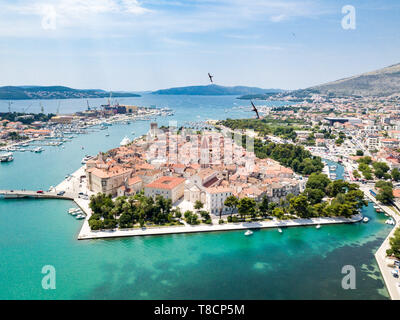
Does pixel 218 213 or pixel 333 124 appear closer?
pixel 218 213

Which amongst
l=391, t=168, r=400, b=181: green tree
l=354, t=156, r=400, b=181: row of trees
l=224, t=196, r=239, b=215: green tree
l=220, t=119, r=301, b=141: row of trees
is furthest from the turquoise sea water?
l=220, t=119, r=301, b=141: row of trees

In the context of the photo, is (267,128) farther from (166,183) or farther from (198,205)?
(198,205)

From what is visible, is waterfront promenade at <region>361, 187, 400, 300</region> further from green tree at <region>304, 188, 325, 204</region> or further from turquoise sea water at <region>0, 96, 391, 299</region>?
green tree at <region>304, 188, 325, 204</region>

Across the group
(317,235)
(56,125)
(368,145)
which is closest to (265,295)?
(317,235)

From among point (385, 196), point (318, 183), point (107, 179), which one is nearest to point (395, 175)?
point (385, 196)

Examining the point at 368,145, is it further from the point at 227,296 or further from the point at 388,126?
the point at 227,296

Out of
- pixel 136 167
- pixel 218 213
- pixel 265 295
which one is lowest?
pixel 265 295
